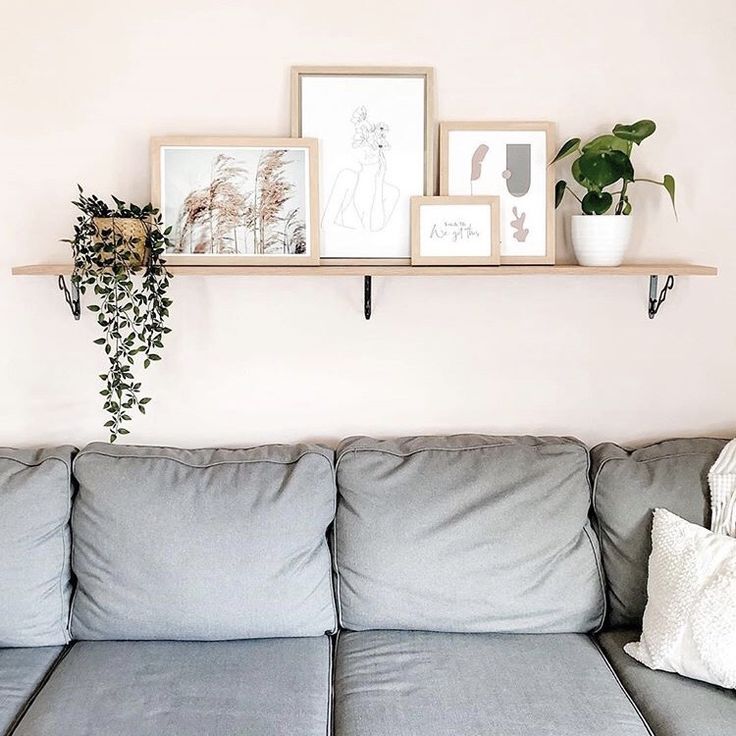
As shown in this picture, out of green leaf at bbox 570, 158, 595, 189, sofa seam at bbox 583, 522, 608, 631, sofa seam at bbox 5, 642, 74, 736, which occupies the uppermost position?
green leaf at bbox 570, 158, 595, 189

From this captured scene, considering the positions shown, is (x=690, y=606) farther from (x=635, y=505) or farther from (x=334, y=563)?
(x=334, y=563)

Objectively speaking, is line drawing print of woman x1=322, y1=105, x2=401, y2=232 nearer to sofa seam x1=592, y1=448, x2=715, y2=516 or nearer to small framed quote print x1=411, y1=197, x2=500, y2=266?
small framed quote print x1=411, y1=197, x2=500, y2=266

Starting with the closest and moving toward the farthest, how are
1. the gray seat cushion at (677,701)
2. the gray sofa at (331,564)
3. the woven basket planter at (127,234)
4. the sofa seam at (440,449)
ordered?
the gray seat cushion at (677,701) < the gray sofa at (331,564) < the woven basket planter at (127,234) < the sofa seam at (440,449)

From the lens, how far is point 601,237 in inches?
80.3

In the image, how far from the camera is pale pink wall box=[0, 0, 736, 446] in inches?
82.2

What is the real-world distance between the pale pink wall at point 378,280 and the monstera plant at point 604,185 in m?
0.13

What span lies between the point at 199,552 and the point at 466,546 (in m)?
0.60

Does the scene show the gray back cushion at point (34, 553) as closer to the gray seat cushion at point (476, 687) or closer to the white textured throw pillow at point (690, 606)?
the gray seat cushion at point (476, 687)

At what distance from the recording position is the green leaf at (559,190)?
2119 mm

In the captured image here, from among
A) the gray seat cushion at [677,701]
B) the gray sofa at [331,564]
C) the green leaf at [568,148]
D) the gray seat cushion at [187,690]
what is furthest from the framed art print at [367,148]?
the gray seat cushion at [677,701]

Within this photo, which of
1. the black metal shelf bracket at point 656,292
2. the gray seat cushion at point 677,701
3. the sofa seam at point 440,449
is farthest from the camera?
the black metal shelf bracket at point 656,292

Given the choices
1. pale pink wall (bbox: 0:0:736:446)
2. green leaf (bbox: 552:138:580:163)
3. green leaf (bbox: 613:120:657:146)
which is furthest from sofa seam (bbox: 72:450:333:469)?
green leaf (bbox: 613:120:657:146)

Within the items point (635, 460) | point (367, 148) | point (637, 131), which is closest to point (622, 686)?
point (635, 460)

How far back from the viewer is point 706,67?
2.13 m
